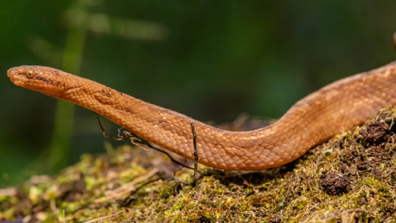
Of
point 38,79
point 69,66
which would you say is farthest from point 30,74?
point 69,66

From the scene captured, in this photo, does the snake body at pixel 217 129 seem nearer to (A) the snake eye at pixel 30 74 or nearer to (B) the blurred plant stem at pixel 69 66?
(A) the snake eye at pixel 30 74

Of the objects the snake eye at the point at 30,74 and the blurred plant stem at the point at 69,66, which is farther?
the blurred plant stem at the point at 69,66

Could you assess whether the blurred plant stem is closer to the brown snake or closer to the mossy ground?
the mossy ground

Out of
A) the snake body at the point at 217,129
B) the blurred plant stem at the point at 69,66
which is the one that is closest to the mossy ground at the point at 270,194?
the snake body at the point at 217,129

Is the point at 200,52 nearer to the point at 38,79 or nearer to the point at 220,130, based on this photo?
the point at 220,130

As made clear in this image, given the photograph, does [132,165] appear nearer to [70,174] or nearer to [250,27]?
[70,174]
